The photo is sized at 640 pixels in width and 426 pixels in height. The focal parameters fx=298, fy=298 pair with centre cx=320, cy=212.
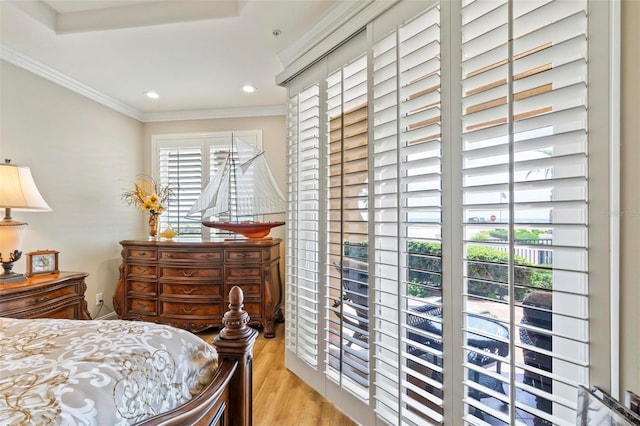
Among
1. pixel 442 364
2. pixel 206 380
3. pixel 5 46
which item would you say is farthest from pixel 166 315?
pixel 442 364

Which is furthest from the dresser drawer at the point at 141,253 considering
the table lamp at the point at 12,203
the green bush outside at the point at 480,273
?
the green bush outside at the point at 480,273

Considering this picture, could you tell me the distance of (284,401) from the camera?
2061 millimetres

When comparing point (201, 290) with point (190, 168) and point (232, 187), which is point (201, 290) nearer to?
point (232, 187)

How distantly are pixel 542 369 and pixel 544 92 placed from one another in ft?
3.13

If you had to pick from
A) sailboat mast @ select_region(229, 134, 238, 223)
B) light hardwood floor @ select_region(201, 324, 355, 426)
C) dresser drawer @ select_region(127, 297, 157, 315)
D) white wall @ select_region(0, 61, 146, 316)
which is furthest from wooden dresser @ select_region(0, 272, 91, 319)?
light hardwood floor @ select_region(201, 324, 355, 426)

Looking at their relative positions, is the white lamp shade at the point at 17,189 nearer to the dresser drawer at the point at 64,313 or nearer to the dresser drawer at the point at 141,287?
the dresser drawer at the point at 64,313

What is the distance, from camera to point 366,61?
1.74m

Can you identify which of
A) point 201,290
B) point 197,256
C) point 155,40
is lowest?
point 201,290

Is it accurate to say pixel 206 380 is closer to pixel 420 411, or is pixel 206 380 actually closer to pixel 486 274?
Answer: pixel 420 411

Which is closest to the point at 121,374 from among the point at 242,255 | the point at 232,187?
the point at 242,255

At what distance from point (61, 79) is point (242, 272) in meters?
2.53

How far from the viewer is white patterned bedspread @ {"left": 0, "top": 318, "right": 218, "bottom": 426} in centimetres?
66

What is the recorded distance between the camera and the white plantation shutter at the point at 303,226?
2131mm

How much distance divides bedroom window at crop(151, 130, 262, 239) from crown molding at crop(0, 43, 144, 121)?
0.62 meters
